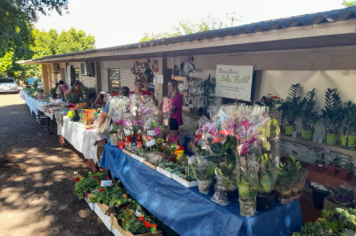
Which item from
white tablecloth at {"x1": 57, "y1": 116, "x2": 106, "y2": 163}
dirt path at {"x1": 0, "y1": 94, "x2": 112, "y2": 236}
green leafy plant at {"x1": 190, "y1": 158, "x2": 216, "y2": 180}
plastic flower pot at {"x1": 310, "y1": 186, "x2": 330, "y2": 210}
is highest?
green leafy plant at {"x1": 190, "y1": 158, "x2": 216, "y2": 180}

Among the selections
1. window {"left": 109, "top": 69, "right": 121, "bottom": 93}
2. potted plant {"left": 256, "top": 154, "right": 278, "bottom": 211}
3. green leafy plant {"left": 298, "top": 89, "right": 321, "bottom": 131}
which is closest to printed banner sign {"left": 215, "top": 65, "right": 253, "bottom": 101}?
green leafy plant {"left": 298, "top": 89, "right": 321, "bottom": 131}

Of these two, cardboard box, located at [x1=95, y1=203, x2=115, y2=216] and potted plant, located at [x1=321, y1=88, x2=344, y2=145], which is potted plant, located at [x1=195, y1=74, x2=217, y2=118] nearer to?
potted plant, located at [x1=321, y1=88, x2=344, y2=145]

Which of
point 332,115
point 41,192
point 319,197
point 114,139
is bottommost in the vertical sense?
point 41,192

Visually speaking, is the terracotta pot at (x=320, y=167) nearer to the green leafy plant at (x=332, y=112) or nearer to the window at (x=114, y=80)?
the green leafy plant at (x=332, y=112)

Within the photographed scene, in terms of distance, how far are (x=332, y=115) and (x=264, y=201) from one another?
7.20ft

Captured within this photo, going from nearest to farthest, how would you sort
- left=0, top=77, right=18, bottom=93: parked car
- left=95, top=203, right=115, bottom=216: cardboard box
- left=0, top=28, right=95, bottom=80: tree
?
left=95, top=203, right=115, bottom=216: cardboard box < left=0, top=77, right=18, bottom=93: parked car < left=0, top=28, right=95, bottom=80: tree

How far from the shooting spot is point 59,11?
10.1 metres

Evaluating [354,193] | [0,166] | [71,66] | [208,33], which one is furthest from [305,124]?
[71,66]

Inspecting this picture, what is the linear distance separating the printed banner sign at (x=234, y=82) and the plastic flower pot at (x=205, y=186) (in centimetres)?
283

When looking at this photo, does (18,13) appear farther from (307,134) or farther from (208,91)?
(307,134)

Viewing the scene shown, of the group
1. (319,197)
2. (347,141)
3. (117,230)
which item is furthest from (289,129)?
(117,230)

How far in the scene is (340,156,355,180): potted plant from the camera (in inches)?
130

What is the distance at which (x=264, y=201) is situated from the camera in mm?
2018

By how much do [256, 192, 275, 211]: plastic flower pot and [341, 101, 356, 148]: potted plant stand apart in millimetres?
1993
